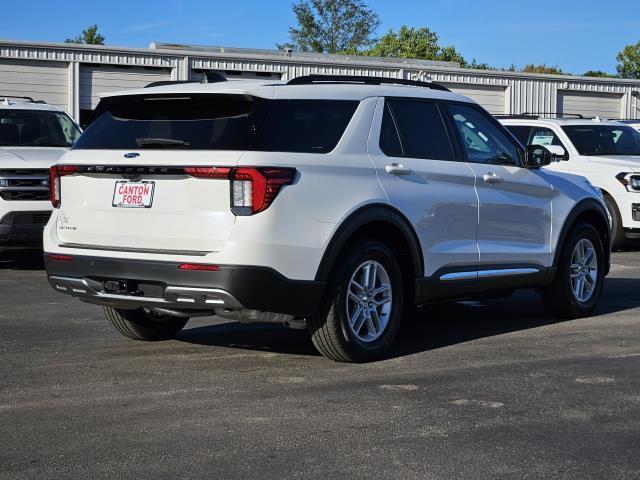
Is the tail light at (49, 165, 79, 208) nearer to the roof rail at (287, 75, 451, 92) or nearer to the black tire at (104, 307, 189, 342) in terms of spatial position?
the black tire at (104, 307, 189, 342)

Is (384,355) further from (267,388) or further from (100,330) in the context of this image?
(100,330)

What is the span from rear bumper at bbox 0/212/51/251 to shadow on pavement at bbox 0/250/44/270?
886 mm

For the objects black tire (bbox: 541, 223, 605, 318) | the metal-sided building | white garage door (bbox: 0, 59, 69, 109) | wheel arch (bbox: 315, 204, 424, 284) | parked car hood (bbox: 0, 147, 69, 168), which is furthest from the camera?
the metal-sided building

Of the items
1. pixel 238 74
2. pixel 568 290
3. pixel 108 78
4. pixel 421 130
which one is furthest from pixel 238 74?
pixel 421 130

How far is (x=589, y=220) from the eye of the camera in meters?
9.59

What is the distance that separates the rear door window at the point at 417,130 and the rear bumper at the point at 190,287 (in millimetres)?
1306

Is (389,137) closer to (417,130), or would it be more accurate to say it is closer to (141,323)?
(417,130)

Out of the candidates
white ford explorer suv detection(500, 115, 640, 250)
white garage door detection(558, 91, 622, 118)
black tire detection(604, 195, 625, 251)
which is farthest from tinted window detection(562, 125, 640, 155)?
white garage door detection(558, 91, 622, 118)

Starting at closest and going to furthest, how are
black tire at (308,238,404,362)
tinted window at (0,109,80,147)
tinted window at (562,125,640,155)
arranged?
black tire at (308,238,404,362) → tinted window at (0,109,80,147) → tinted window at (562,125,640,155)

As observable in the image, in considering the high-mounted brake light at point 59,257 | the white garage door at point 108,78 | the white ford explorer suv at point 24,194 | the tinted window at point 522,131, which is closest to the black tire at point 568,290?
the high-mounted brake light at point 59,257

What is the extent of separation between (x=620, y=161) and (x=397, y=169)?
940cm

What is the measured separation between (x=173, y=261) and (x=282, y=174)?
809 mm

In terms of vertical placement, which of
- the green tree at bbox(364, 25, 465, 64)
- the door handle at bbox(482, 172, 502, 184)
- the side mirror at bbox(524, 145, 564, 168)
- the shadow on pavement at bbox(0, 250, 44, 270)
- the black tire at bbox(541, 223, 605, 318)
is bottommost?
the shadow on pavement at bbox(0, 250, 44, 270)

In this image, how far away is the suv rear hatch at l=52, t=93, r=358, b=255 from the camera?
6.48 metres
